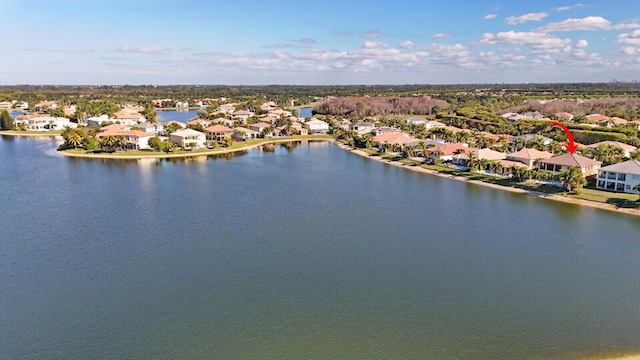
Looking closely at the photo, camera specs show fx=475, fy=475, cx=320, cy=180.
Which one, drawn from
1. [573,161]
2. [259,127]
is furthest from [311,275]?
[259,127]

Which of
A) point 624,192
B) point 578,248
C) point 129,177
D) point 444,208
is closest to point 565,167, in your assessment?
point 624,192

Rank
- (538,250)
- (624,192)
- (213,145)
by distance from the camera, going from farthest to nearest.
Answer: (213,145) → (624,192) → (538,250)

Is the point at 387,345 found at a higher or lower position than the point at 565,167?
lower

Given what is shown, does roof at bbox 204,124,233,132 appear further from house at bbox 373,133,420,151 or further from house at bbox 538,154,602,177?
house at bbox 538,154,602,177

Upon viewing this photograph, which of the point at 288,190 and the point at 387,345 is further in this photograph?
the point at 288,190

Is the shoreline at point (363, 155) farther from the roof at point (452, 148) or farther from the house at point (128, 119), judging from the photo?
the house at point (128, 119)

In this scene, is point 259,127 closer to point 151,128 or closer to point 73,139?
point 151,128

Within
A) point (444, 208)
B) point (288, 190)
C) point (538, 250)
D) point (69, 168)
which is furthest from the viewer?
point (69, 168)

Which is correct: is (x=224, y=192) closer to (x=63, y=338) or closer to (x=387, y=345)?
(x=63, y=338)
